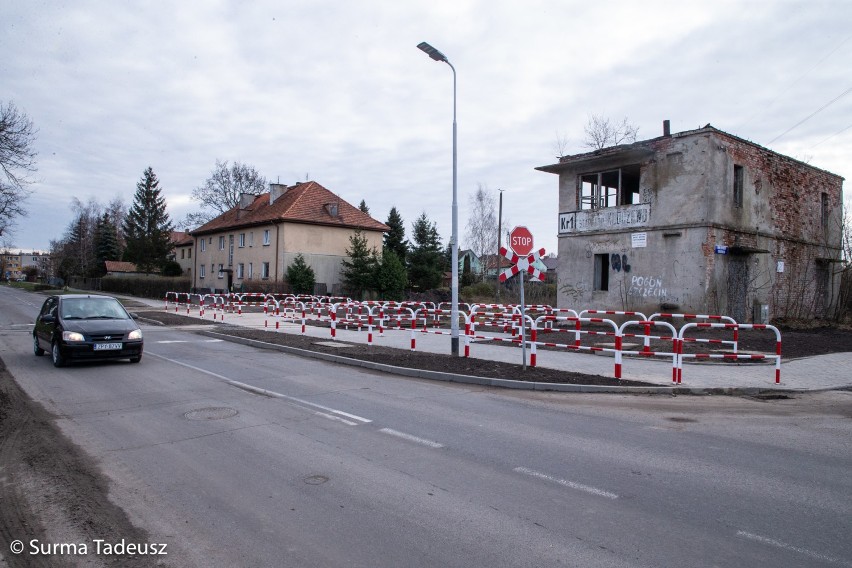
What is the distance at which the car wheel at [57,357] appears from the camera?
11.3 metres

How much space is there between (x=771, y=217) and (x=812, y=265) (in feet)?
15.1

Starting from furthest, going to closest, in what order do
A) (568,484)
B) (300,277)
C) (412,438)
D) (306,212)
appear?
(306,212)
(300,277)
(412,438)
(568,484)

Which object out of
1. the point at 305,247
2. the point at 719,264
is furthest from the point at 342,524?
the point at 305,247

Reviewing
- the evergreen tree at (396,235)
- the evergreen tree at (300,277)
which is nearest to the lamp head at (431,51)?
the evergreen tree at (300,277)

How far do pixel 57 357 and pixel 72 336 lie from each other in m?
0.65

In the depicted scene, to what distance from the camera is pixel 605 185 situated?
25.1 metres

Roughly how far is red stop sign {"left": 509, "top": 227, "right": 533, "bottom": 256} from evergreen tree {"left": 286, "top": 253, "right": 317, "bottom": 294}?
31.0 metres

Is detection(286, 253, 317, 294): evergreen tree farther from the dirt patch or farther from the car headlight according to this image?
the dirt patch

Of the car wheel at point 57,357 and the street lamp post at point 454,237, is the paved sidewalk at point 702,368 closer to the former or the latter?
the street lamp post at point 454,237

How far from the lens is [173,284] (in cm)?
4800

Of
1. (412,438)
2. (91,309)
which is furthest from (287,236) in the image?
(412,438)

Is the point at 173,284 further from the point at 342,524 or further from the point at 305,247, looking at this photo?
the point at 342,524

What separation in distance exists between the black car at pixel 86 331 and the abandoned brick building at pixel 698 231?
1769 cm

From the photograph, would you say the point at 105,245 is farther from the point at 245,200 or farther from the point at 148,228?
the point at 245,200
